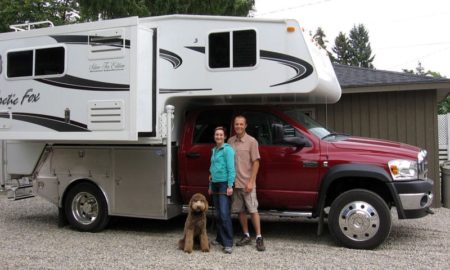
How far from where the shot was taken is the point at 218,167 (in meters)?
6.32

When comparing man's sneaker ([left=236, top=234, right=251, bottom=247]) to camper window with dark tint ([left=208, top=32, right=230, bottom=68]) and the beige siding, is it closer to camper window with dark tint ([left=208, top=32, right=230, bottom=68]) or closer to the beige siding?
camper window with dark tint ([left=208, top=32, right=230, bottom=68])

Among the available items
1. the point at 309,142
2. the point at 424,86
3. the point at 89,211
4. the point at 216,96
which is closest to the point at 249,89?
the point at 216,96

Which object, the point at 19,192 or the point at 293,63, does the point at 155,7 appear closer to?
the point at 19,192

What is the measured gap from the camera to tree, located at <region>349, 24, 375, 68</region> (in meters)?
70.1

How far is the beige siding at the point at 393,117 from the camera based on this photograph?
10258 millimetres

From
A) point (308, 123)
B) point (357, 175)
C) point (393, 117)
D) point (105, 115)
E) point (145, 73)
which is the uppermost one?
point (145, 73)

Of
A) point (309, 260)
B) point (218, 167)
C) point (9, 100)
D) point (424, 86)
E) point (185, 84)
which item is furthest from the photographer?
point (424, 86)

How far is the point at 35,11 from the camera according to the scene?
20219 millimetres

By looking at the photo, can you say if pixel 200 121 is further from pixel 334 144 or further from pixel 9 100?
pixel 9 100

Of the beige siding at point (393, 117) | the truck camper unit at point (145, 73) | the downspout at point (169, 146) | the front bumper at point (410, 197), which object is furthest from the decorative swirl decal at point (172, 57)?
the beige siding at point (393, 117)

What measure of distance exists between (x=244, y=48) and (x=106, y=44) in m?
2.01

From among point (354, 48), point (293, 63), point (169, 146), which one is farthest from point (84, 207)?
point (354, 48)

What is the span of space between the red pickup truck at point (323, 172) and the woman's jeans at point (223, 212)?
646 mm

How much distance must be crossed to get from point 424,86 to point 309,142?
4427mm
